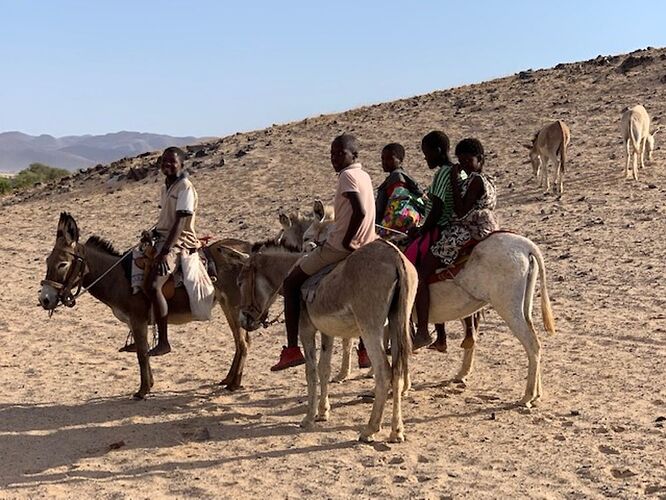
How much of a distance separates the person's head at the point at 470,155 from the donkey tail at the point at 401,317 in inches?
60.8

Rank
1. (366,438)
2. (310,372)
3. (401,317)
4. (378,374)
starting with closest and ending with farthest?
1. (401,317)
2. (378,374)
3. (366,438)
4. (310,372)

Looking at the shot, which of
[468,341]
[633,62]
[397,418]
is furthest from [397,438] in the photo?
[633,62]

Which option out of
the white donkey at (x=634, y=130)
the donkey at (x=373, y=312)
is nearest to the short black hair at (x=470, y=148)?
the donkey at (x=373, y=312)

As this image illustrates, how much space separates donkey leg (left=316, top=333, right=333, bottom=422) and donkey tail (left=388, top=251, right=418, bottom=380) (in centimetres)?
91

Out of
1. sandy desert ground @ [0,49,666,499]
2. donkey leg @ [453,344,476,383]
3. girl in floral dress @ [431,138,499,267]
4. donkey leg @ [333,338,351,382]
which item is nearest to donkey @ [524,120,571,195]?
sandy desert ground @ [0,49,666,499]

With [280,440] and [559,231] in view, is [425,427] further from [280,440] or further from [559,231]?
[559,231]

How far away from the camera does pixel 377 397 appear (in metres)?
6.43

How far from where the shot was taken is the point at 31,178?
44.4 m

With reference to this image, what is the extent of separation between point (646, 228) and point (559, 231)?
1.53m

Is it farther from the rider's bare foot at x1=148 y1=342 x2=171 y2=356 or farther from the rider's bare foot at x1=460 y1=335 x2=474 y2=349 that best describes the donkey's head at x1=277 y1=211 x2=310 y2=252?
the rider's bare foot at x1=460 y1=335 x2=474 y2=349

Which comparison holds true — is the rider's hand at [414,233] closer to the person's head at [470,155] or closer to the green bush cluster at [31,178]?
the person's head at [470,155]

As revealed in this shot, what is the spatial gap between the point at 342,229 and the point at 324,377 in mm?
1470

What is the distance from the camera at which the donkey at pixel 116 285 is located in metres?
7.83

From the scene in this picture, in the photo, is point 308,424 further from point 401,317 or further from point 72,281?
point 72,281
